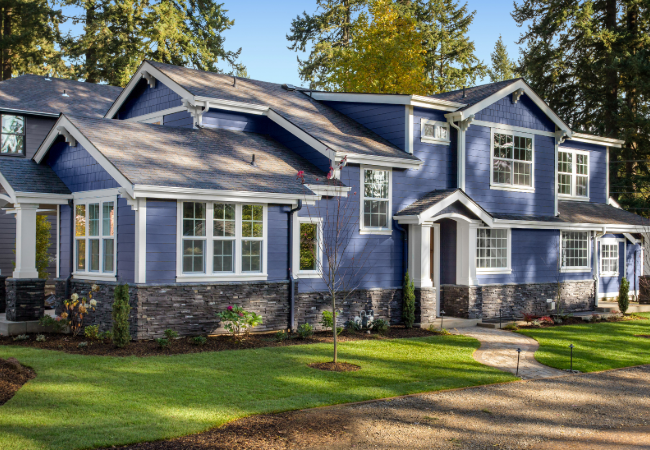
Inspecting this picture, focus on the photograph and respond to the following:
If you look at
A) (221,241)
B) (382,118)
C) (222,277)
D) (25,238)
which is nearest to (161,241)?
(221,241)

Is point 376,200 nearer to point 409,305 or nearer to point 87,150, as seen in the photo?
point 409,305

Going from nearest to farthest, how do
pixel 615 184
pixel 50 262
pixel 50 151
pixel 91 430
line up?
pixel 91 430 < pixel 50 151 < pixel 50 262 < pixel 615 184

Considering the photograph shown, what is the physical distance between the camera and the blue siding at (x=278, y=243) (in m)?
14.3

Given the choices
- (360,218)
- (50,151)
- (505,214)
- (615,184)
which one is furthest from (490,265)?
(615,184)

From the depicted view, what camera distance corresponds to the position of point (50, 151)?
52.1ft

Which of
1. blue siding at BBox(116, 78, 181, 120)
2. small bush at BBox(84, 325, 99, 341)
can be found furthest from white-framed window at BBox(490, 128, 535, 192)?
small bush at BBox(84, 325, 99, 341)

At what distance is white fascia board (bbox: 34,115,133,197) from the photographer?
1219 centimetres

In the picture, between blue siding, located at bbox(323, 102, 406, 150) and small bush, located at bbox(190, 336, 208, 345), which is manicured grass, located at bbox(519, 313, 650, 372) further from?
small bush, located at bbox(190, 336, 208, 345)

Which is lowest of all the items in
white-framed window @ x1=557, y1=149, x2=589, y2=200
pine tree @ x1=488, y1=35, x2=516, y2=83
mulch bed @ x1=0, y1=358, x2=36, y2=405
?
mulch bed @ x1=0, y1=358, x2=36, y2=405

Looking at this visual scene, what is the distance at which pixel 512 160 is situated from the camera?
19.3 m

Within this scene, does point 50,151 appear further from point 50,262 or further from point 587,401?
point 587,401

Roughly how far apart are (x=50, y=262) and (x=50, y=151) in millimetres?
7372

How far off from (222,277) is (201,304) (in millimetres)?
737

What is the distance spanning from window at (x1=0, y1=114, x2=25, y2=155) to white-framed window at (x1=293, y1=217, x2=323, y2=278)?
12063 millimetres
